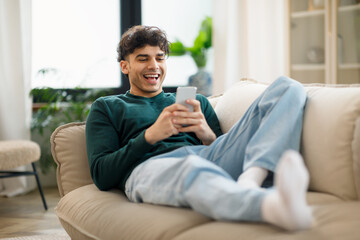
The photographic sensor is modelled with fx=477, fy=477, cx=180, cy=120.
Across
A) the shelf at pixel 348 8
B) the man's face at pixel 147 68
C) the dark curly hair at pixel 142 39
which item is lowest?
the man's face at pixel 147 68

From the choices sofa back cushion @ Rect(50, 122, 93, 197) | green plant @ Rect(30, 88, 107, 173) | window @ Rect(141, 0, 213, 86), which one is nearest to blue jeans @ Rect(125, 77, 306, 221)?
sofa back cushion @ Rect(50, 122, 93, 197)

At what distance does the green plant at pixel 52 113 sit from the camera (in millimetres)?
3482

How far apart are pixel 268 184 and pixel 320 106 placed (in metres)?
0.30

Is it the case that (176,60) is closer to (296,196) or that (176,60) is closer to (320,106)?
(320,106)

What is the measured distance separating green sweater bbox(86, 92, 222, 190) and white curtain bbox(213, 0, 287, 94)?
2006 mm

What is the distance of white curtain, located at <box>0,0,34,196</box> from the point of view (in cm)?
337

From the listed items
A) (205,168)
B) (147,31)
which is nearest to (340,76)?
(147,31)

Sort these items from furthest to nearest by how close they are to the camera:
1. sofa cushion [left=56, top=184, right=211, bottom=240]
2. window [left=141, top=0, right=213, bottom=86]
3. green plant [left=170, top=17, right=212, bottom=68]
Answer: window [left=141, top=0, right=213, bottom=86] → green plant [left=170, top=17, right=212, bottom=68] → sofa cushion [left=56, top=184, right=211, bottom=240]

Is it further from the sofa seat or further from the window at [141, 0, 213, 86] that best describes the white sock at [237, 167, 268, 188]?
the window at [141, 0, 213, 86]

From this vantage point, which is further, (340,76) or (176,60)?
(176,60)

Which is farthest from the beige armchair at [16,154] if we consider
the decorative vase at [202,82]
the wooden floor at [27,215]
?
the decorative vase at [202,82]

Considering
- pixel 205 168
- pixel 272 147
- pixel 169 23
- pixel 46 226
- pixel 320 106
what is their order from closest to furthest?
pixel 205 168, pixel 272 147, pixel 320 106, pixel 46 226, pixel 169 23

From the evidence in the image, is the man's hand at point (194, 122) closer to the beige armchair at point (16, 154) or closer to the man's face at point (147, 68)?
the man's face at point (147, 68)

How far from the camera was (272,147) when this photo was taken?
136cm
